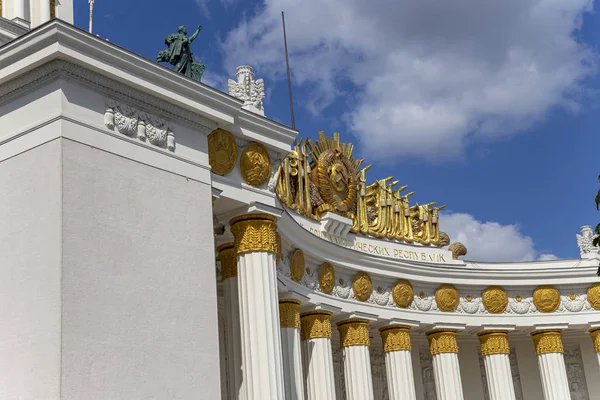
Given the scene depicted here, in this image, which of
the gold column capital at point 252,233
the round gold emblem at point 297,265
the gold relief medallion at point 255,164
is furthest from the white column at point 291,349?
the gold relief medallion at point 255,164

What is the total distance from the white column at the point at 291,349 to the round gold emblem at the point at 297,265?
2.96 feet

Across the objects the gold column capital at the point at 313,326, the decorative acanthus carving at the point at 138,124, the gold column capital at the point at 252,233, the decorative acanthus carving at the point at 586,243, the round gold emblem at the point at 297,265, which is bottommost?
the gold column capital at the point at 313,326

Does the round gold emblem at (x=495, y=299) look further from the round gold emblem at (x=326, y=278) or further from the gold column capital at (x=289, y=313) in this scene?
the gold column capital at (x=289, y=313)

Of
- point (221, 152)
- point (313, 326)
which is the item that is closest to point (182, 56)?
point (221, 152)

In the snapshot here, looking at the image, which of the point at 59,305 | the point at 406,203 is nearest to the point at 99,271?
the point at 59,305

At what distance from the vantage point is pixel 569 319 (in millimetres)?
29016

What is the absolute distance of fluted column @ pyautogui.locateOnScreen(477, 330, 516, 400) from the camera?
27.6m

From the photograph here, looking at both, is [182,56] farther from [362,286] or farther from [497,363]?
[497,363]

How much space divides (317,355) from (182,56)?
9.07 meters

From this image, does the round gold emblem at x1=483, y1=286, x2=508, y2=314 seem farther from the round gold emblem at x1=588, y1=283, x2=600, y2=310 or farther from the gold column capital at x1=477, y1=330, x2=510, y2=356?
the round gold emblem at x1=588, y1=283, x2=600, y2=310

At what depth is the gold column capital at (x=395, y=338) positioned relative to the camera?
26.1 m

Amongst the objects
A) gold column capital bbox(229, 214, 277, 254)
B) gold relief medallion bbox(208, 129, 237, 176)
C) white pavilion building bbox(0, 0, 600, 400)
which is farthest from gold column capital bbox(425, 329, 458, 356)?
gold relief medallion bbox(208, 129, 237, 176)

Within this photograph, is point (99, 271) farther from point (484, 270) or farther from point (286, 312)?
point (484, 270)

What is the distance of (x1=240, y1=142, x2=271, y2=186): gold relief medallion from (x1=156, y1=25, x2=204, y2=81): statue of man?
1705 mm
